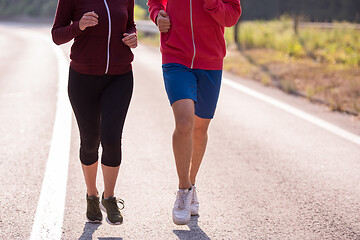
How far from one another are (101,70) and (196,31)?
700 millimetres

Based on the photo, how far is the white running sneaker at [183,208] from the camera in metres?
3.43

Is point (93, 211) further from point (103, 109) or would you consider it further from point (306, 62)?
point (306, 62)

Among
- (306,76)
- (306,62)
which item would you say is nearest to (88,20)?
(306,76)

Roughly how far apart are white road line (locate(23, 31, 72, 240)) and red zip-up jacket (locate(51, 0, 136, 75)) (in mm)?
1069

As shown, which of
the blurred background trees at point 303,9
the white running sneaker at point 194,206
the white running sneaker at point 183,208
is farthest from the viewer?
the blurred background trees at point 303,9

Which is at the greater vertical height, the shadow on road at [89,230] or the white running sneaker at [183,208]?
the white running sneaker at [183,208]

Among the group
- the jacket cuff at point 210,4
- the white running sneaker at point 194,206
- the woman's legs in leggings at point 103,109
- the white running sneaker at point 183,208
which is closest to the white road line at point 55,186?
the woman's legs in leggings at point 103,109

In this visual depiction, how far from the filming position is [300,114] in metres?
7.28

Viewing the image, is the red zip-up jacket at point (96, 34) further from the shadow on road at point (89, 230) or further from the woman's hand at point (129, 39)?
the shadow on road at point (89, 230)

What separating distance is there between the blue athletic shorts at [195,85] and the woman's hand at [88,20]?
0.65 m

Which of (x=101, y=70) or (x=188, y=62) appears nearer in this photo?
(x=101, y=70)

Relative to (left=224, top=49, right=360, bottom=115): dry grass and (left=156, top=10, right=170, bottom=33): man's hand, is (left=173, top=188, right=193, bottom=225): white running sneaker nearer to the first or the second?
(left=156, top=10, right=170, bottom=33): man's hand

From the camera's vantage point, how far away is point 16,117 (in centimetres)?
728

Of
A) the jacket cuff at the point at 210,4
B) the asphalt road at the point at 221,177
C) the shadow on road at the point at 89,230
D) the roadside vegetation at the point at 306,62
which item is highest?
the jacket cuff at the point at 210,4
